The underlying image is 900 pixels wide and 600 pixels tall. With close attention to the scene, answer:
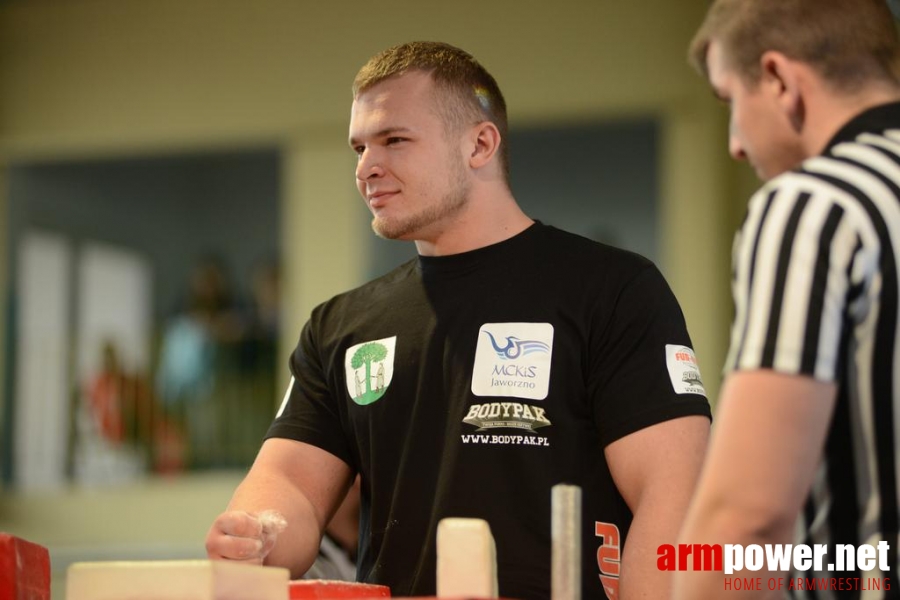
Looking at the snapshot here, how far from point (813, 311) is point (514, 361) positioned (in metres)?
0.88

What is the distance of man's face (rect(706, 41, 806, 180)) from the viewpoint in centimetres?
160

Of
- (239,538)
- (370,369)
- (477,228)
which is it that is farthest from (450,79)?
(239,538)

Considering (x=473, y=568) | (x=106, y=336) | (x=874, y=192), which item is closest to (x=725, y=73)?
(x=874, y=192)

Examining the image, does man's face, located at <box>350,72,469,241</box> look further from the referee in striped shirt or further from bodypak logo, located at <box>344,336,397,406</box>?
the referee in striped shirt

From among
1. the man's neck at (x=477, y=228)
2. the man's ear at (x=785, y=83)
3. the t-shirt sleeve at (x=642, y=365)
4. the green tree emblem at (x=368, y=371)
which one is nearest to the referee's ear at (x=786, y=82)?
the man's ear at (x=785, y=83)

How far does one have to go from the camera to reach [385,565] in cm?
231

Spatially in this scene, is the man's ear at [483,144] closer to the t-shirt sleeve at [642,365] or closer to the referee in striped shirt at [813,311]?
the t-shirt sleeve at [642,365]

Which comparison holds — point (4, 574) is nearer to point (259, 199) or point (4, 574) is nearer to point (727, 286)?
point (727, 286)

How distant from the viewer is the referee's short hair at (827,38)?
5.11 feet

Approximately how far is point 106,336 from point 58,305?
34.8 inches

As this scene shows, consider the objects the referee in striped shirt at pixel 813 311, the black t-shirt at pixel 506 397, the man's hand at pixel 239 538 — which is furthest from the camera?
the black t-shirt at pixel 506 397

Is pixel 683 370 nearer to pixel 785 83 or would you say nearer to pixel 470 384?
pixel 470 384

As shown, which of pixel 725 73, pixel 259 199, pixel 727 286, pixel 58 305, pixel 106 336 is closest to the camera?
pixel 725 73

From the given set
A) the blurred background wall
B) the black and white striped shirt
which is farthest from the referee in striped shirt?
the blurred background wall
